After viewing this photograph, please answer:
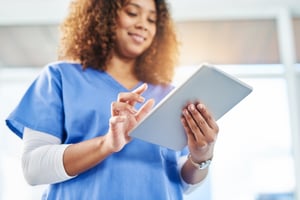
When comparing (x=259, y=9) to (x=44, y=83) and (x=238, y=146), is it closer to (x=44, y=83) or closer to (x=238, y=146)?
(x=238, y=146)

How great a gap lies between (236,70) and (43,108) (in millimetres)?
1420

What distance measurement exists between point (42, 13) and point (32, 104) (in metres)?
1.38

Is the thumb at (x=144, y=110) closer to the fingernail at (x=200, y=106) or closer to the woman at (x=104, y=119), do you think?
the woman at (x=104, y=119)

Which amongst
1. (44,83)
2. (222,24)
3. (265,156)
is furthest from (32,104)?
(222,24)

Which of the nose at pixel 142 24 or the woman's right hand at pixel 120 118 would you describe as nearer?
the woman's right hand at pixel 120 118

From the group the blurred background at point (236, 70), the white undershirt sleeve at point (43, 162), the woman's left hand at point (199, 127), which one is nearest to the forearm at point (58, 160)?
the white undershirt sleeve at point (43, 162)

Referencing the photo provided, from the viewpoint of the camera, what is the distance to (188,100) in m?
0.86

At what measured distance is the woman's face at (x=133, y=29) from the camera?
112cm

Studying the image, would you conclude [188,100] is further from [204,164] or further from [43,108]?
[43,108]

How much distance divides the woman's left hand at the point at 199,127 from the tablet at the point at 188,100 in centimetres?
2

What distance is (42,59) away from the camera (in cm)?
222

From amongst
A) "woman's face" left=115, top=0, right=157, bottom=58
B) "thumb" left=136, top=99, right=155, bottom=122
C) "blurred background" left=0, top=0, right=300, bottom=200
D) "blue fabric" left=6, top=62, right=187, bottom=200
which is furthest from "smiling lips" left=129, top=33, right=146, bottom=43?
"blurred background" left=0, top=0, right=300, bottom=200

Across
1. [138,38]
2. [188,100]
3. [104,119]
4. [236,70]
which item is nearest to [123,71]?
[138,38]

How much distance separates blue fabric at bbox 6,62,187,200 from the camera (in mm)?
924
